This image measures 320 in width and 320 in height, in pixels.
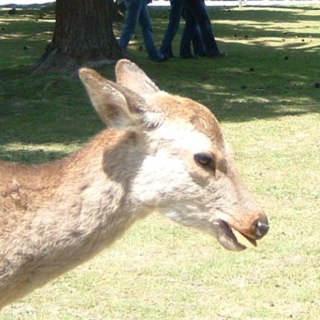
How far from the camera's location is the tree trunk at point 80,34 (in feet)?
55.3

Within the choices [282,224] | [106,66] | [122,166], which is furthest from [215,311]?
[106,66]

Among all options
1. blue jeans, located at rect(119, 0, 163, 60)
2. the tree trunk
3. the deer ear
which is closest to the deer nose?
the deer ear

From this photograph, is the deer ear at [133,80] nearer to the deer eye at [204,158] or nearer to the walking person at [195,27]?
the deer eye at [204,158]

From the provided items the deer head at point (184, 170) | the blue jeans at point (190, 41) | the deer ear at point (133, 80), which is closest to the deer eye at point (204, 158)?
the deer head at point (184, 170)

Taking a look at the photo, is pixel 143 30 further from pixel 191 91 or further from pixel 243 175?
pixel 243 175

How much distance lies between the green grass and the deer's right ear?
8.51 ft

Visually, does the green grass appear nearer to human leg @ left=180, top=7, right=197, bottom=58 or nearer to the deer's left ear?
human leg @ left=180, top=7, right=197, bottom=58

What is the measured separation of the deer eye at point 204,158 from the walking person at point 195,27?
15.7 meters

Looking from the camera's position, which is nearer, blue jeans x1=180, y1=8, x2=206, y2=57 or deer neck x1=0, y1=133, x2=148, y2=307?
deer neck x1=0, y1=133, x2=148, y2=307

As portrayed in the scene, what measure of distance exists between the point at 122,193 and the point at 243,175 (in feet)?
19.8

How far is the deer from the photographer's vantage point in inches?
180

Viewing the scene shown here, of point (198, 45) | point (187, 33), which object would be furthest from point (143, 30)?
point (198, 45)

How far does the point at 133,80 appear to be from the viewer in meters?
5.18

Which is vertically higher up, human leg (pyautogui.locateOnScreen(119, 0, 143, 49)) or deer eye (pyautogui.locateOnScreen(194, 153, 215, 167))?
deer eye (pyautogui.locateOnScreen(194, 153, 215, 167))
